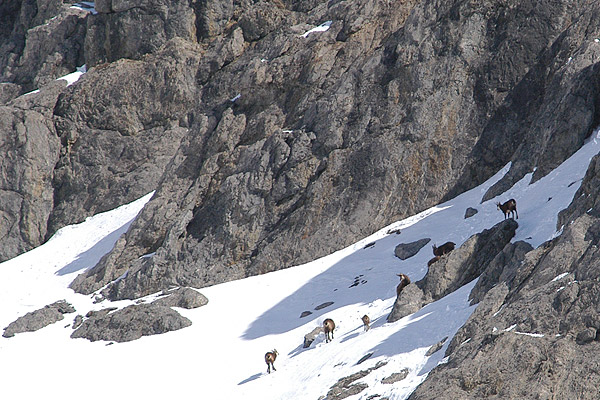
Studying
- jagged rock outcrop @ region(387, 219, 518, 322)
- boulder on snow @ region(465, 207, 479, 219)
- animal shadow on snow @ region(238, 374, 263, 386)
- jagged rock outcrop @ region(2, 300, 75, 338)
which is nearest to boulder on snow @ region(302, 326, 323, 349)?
animal shadow on snow @ region(238, 374, 263, 386)

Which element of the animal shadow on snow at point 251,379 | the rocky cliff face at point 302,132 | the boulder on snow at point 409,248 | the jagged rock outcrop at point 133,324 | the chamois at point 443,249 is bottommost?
the animal shadow on snow at point 251,379

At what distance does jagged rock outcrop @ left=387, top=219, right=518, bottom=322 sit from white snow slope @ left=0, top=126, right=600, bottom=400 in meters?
0.64

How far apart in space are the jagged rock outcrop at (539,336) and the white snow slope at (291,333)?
1.91m

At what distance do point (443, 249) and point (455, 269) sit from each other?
12.1 ft

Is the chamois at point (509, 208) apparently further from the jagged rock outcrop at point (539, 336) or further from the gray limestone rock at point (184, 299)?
the gray limestone rock at point (184, 299)

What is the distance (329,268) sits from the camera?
32406 millimetres

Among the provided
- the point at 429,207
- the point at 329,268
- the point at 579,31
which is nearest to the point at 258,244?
the point at 329,268

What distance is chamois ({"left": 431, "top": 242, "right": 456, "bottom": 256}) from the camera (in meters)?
27.1

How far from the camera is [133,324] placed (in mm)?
30766

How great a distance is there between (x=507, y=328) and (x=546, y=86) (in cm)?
2210

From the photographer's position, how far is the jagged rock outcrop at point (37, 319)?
32.8 m

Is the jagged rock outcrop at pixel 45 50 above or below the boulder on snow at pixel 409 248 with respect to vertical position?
above

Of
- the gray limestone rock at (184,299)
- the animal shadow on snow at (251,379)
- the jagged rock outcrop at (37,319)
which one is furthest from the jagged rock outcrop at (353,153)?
the animal shadow on snow at (251,379)

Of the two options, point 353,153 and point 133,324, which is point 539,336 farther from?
point 353,153
